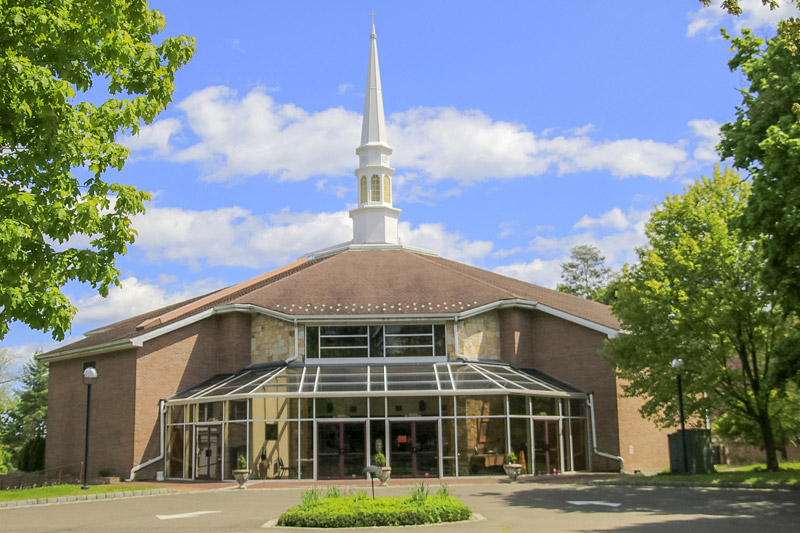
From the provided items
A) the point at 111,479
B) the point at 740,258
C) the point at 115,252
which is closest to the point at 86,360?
the point at 111,479

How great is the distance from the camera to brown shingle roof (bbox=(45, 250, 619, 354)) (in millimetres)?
33969

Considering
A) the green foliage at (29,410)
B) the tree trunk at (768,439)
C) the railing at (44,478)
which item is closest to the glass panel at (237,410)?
the railing at (44,478)

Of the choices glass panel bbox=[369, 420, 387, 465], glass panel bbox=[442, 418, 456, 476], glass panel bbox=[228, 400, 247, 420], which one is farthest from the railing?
glass panel bbox=[442, 418, 456, 476]

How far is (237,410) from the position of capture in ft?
99.9

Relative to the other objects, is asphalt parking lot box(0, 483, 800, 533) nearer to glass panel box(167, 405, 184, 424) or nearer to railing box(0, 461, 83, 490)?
glass panel box(167, 405, 184, 424)

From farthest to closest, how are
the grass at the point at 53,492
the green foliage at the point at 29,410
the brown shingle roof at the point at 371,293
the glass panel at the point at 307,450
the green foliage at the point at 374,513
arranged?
the green foliage at the point at 29,410
the brown shingle roof at the point at 371,293
the glass panel at the point at 307,450
the grass at the point at 53,492
the green foliage at the point at 374,513

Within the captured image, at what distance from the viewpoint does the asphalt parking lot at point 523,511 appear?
15477 millimetres

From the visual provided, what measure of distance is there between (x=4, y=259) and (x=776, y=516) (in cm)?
1504

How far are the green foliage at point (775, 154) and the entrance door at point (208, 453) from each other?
2072cm

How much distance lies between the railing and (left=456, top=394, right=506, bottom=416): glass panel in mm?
15437

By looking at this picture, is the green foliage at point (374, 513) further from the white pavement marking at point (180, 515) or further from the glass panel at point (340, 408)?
the glass panel at point (340, 408)

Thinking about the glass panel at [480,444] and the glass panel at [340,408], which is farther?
the glass panel at [340,408]

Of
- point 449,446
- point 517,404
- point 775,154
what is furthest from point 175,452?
point 775,154

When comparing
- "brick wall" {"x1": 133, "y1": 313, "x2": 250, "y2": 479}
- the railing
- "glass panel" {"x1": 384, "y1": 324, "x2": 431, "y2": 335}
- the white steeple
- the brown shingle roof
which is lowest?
the railing
